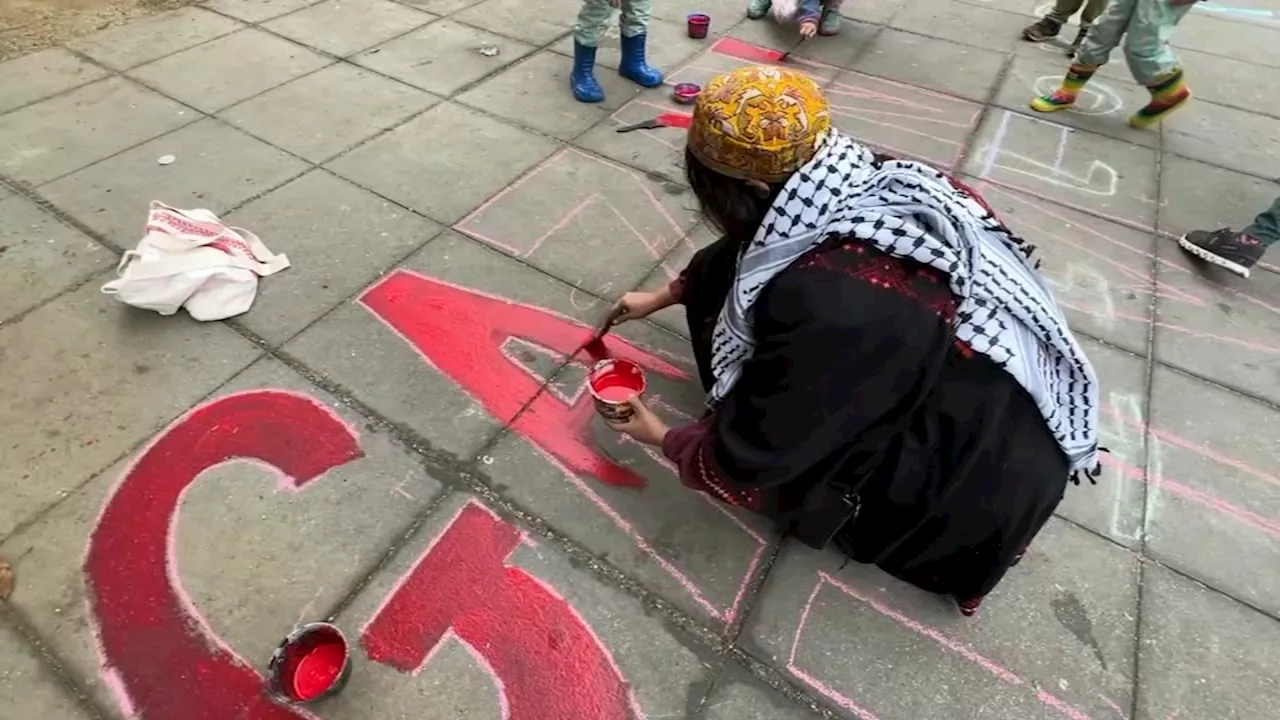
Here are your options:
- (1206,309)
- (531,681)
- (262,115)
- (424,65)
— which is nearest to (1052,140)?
(1206,309)

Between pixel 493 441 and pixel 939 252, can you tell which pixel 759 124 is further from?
pixel 493 441

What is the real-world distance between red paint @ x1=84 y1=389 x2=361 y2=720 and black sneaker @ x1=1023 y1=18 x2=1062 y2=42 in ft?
16.8

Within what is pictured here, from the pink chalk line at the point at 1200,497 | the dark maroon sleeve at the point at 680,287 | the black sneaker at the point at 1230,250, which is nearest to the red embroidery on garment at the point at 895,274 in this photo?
the dark maroon sleeve at the point at 680,287

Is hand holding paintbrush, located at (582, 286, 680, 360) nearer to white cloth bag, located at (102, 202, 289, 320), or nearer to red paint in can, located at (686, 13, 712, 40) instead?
white cloth bag, located at (102, 202, 289, 320)

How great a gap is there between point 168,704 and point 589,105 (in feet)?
11.1

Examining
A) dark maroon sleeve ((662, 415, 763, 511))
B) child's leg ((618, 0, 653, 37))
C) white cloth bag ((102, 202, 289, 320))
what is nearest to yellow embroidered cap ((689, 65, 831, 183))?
dark maroon sleeve ((662, 415, 763, 511))

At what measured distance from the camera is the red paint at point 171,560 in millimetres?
1856

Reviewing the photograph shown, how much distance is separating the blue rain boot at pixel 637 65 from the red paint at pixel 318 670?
3.52 m

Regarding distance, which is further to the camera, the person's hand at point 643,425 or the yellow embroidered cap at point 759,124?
the person's hand at point 643,425

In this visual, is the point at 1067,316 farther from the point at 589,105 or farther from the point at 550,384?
the point at 589,105

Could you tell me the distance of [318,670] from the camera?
6.17ft

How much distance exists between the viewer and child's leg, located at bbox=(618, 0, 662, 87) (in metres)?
4.21

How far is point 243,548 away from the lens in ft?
7.00

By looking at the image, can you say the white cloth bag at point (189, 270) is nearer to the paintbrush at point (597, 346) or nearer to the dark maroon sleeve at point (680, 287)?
the paintbrush at point (597, 346)
